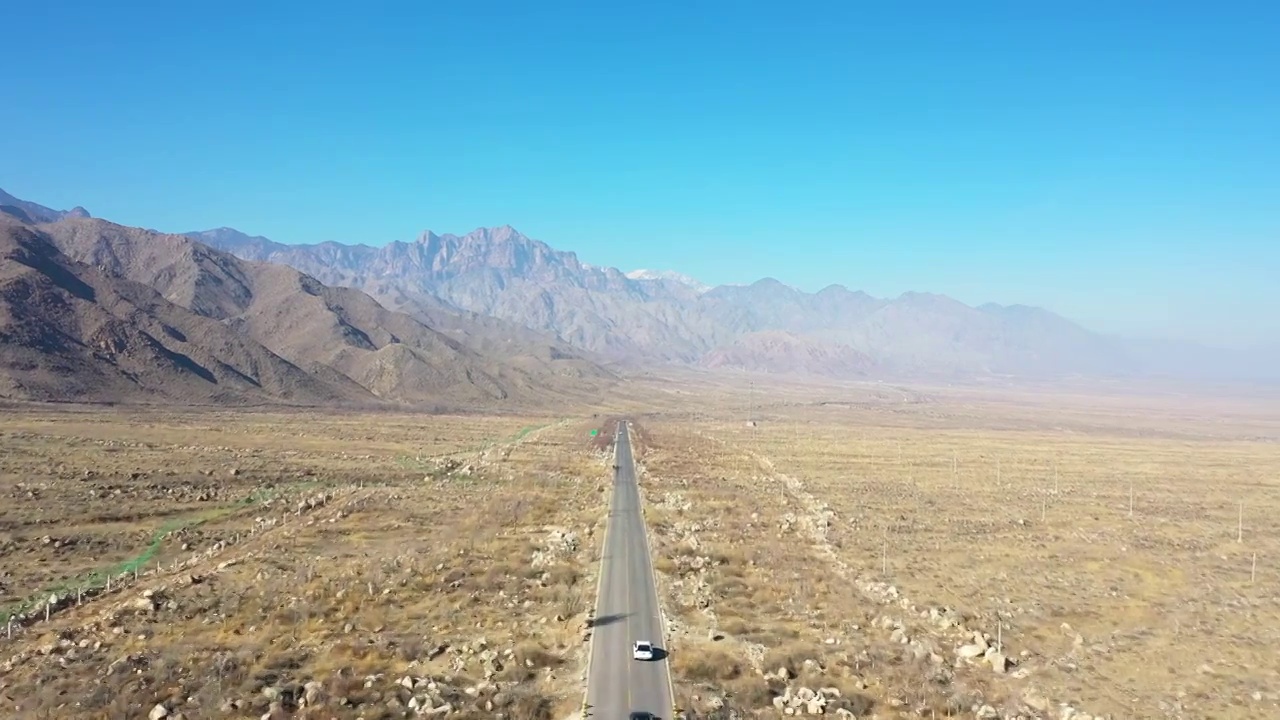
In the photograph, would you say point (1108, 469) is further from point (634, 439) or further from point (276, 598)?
point (276, 598)

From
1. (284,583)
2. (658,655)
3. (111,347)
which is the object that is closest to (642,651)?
(658,655)

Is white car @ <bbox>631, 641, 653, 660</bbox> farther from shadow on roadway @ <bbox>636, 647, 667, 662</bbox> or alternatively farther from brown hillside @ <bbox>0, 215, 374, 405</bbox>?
brown hillside @ <bbox>0, 215, 374, 405</bbox>

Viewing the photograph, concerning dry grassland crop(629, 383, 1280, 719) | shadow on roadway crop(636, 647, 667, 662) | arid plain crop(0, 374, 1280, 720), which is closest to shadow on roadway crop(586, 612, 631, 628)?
arid plain crop(0, 374, 1280, 720)

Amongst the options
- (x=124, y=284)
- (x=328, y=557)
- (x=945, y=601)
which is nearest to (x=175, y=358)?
(x=124, y=284)

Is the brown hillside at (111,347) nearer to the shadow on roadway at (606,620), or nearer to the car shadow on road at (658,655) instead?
the shadow on roadway at (606,620)

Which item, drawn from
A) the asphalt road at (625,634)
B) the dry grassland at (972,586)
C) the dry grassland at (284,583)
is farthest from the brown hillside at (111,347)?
the asphalt road at (625,634)

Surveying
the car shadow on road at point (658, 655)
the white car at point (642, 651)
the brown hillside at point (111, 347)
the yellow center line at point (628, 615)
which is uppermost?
the brown hillside at point (111, 347)
